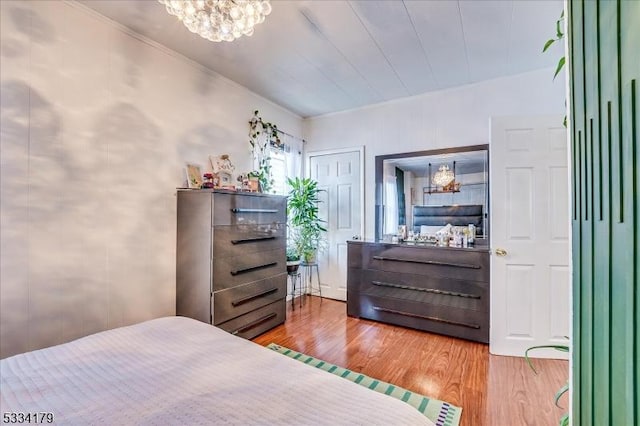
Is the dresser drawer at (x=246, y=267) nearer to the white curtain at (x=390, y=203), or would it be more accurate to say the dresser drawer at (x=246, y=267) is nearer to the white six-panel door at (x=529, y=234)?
the white curtain at (x=390, y=203)

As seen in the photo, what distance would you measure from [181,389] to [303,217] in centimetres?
303

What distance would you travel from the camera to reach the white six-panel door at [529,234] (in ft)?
7.69

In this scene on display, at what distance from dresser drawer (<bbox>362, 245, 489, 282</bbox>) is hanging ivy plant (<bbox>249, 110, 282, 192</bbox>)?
1514 millimetres

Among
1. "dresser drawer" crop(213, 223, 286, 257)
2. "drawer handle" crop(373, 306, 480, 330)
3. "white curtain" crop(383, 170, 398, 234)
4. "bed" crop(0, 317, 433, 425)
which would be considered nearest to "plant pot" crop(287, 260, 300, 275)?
"dresser drawer" crop(213, 223, 286, 257)

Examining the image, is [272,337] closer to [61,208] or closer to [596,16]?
[61,208]

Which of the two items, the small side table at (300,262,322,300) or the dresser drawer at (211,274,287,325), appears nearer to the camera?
the dresser drawer at (211,274,287,325)

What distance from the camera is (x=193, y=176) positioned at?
264 centimetres

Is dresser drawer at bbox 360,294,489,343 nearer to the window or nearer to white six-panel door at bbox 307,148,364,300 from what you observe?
white six-panel door at bbox 307,148,364,300

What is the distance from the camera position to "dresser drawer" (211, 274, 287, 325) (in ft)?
7.76

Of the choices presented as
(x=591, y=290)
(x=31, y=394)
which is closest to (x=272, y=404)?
(x=31, y=394)

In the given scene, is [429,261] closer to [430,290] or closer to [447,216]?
[430,290]

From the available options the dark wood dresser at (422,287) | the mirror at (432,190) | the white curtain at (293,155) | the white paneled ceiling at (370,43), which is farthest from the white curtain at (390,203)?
the white curtain at (293,155)

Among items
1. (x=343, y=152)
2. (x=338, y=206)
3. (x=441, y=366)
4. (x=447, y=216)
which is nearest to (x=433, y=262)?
(x=447, y=216)

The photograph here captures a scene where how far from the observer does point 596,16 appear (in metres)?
0.58
